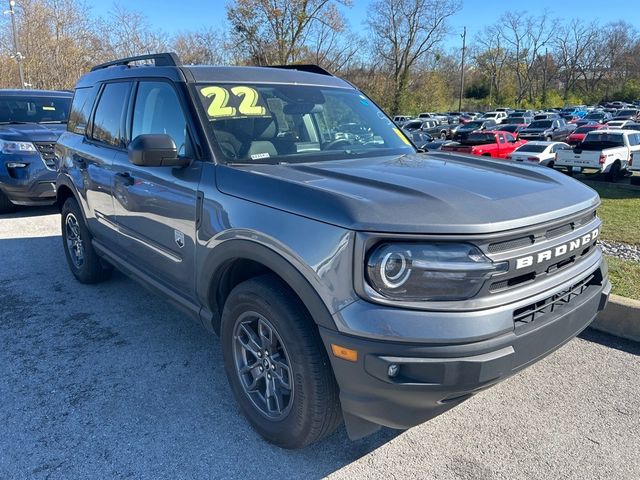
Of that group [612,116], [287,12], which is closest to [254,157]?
[287,12]

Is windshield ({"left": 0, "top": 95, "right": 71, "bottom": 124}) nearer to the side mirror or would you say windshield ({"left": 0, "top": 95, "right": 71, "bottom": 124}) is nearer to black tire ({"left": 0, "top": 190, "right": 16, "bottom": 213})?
black tire ({"left": 0, "top": 190, "right": 16, "bottom": 213})

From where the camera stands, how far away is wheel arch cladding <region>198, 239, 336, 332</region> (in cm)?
215

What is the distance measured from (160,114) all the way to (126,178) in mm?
577

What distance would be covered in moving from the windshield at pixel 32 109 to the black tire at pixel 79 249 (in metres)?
4.94

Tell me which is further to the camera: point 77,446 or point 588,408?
point 588,408

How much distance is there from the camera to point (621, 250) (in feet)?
22.4

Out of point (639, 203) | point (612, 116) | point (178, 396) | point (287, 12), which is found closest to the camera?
point (178, 396)

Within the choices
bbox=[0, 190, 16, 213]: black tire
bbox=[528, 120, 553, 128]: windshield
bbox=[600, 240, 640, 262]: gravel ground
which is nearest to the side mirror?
bbox=[600, 240, 640, 262]: gravel ground

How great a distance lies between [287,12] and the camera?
120 ft

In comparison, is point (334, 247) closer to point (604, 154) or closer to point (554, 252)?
point (554, 252)

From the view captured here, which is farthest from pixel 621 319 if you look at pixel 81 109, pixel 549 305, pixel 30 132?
pixel 30 132

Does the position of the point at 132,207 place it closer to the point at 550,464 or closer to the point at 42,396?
the point at 42,396

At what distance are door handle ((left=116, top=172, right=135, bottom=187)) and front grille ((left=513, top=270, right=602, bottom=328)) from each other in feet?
8.88

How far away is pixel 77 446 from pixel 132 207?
5.38ft
